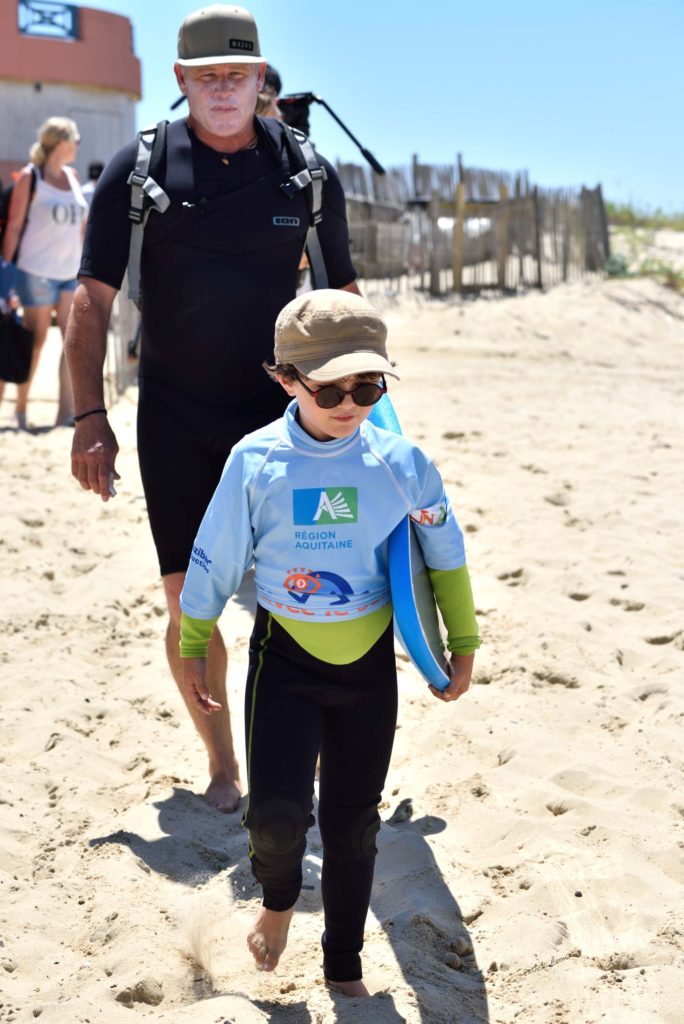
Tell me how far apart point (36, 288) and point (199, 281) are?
560 cm

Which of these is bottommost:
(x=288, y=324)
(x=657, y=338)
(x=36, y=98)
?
(x=657, y=338)

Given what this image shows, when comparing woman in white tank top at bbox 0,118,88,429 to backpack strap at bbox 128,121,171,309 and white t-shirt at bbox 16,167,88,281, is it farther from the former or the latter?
backpack strap at bbox 128,121,171,309

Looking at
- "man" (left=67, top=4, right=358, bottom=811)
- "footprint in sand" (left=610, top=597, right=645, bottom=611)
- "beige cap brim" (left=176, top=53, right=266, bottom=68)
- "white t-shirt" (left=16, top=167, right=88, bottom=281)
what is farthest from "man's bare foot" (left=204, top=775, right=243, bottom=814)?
"white t-shirt" (left=16, top=167, right=88, bottom=281)

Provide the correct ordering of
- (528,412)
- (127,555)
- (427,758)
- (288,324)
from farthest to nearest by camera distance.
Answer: (528,412)
(127,555)
(427,758)
(288,324)

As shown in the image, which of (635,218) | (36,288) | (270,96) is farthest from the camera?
(635,218)

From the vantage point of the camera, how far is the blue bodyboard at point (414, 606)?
2.55 metres

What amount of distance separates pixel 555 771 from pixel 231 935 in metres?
1.29

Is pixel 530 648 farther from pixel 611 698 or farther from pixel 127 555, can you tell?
pixel 127 555

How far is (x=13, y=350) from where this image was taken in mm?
8477

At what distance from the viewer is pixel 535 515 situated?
6820 millimetres

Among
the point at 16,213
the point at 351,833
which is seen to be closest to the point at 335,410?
the point at 351,833

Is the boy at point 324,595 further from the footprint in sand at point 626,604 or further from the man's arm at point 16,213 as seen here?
the man's arm at point 16,213

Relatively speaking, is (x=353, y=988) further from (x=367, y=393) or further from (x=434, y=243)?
(x=434, y=243)

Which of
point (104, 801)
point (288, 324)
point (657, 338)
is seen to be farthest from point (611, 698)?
point (657, 338)
